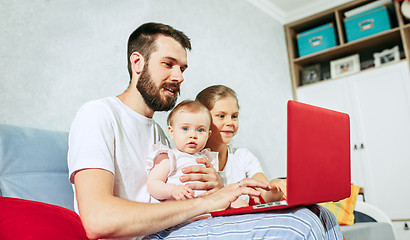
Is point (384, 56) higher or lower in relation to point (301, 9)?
lower

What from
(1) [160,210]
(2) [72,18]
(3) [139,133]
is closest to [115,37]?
(2) [72,18]

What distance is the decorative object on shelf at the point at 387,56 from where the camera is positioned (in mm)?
3089

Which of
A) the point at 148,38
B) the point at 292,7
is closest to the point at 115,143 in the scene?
the point at 148,38

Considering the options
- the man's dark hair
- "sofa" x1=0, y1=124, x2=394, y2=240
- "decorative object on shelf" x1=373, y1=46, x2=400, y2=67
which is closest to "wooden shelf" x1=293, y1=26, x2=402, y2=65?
"decorative object on shelf" x1=373, y1=46, x2=400, y2=67

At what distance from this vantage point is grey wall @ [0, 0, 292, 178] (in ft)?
4.82

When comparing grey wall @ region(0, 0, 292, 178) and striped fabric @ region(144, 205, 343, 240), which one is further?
grey wall @ region(0, 0, 292, 178)

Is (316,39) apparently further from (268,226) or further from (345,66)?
(268,226)

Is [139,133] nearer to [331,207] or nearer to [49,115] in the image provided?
[49,115]

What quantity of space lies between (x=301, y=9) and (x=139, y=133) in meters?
2.99

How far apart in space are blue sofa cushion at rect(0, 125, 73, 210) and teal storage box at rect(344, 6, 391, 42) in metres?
3.04

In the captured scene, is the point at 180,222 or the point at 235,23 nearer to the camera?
the point at 180,222

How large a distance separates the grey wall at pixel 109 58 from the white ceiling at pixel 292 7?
0.26 metres

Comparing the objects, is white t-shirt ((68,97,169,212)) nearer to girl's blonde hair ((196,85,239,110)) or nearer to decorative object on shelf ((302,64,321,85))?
girl's blonde hair ((196,85,239,110))

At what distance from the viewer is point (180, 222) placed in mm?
897
